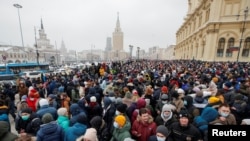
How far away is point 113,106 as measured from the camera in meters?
4.16

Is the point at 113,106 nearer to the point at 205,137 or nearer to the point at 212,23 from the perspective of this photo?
the point at 205,137

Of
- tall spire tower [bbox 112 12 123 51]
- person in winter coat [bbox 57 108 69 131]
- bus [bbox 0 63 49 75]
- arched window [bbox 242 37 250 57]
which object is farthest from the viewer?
tall spire tower [bbox 112 12 123 51]

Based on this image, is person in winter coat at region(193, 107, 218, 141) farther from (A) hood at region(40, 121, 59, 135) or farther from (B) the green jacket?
(A) hood at region(40, 121, 59, 135)

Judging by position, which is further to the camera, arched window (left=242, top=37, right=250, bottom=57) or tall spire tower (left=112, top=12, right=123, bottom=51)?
tall spire tower (left=112, top=12, right=123, bottom=51)

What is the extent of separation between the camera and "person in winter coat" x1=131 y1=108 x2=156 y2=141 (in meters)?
3.00

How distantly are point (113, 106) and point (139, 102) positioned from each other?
2.46 ft

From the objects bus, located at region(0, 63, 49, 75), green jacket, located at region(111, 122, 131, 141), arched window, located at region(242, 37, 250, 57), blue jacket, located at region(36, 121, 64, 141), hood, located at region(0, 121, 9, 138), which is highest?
arched window, located at region(242, 37, 250, 57)

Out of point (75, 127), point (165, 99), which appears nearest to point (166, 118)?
point (165, 99)

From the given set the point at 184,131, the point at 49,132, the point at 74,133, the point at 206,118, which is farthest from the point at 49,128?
the point at 206,118

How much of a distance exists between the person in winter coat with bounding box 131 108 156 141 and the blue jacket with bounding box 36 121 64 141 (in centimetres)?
148

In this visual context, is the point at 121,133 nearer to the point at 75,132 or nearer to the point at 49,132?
the point at 75,132

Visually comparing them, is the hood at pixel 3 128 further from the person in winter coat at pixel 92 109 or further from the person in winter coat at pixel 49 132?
the person in winter coat at pixel 92 109

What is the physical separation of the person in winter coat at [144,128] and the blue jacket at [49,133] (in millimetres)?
1481

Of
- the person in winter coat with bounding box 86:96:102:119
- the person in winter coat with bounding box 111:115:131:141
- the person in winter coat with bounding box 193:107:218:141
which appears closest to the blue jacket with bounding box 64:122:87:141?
the person in winter coat with bounding box 111:115:131:141
